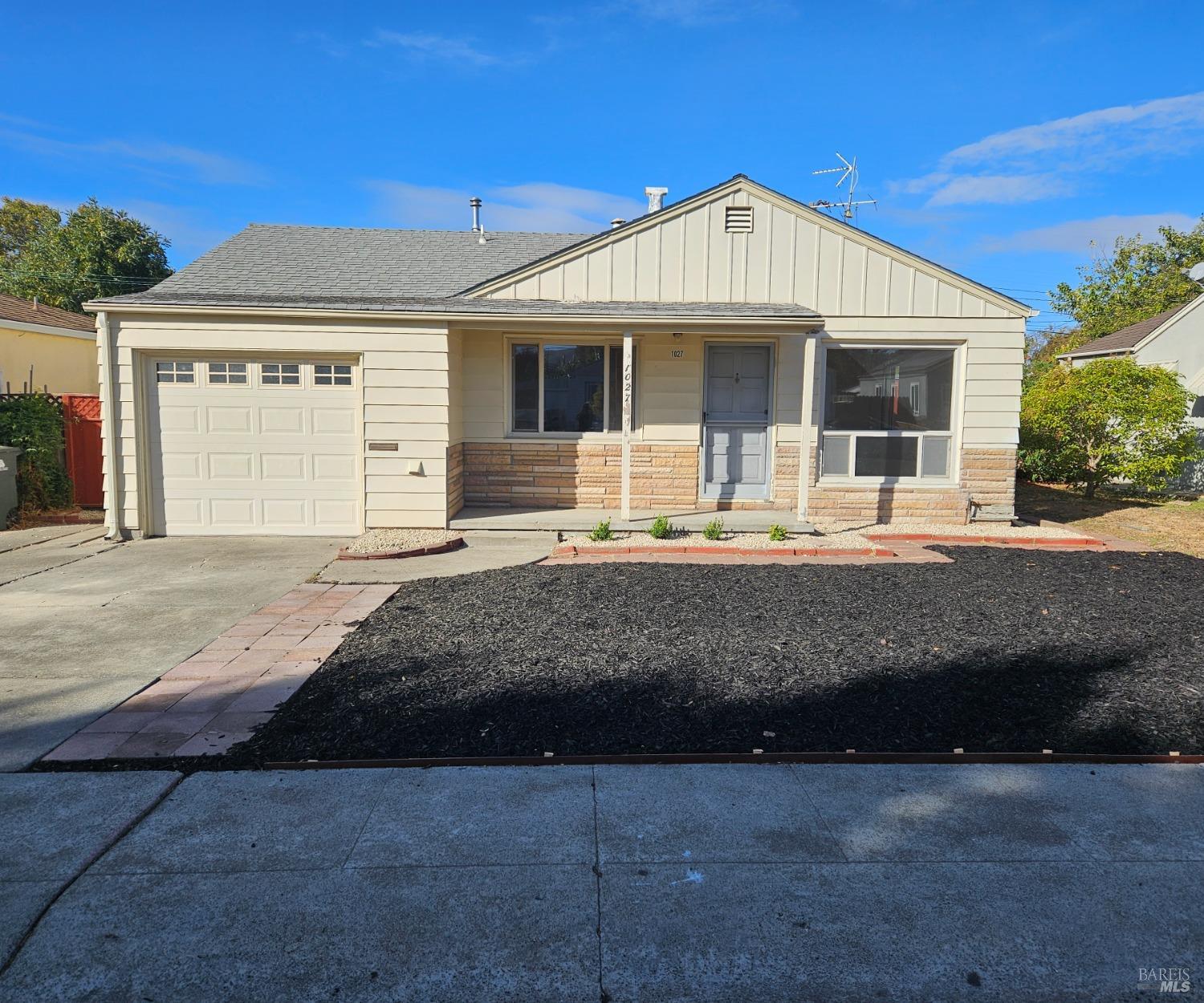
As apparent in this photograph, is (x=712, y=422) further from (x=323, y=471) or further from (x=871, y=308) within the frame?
(x=323, y=471)

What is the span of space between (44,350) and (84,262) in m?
10.8

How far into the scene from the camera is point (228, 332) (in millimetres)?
9555

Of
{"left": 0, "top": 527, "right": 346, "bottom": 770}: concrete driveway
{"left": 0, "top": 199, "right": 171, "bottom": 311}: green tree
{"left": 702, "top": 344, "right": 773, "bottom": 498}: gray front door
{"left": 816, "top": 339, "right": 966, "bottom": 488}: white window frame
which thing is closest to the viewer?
{"left": 0, "top": 527, "right": 346, "bottom": 770}: concrete driveway

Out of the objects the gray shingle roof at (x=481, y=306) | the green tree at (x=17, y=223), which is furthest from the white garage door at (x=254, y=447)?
the green tree at (x=17, y=223)

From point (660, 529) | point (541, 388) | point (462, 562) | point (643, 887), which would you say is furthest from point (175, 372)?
point (643, 887)

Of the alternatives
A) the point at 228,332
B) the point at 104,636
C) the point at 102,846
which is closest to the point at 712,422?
the point at 228,332

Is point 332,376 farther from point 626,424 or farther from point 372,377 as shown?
point 626,424

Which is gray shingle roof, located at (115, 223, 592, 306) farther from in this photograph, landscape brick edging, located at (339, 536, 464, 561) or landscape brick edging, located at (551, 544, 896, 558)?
landscape brick edging, located at (551, 544, 896, 558)

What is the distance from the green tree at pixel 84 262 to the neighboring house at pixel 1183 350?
27.4m

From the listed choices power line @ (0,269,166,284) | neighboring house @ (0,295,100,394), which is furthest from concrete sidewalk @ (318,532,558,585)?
power line @ (0,269,166,284)

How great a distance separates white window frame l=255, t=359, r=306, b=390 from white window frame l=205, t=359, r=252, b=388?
120mm

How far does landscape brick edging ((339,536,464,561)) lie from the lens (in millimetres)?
8609

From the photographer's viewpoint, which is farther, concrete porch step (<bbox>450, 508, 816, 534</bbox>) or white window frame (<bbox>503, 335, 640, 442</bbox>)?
white window frame (<bbox>503, 335, 640, 442</bbox>)

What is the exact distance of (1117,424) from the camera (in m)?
13.9
